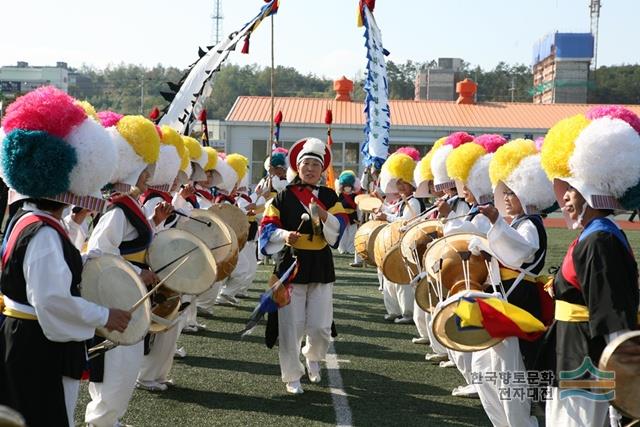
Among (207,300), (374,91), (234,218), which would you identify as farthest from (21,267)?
(374,91)

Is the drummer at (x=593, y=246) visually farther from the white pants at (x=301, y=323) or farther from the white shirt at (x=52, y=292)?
the white pants at (x=301, y=323)

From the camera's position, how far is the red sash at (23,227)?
3.54m

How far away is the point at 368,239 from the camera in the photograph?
938 centimetres

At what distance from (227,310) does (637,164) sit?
7.89 m

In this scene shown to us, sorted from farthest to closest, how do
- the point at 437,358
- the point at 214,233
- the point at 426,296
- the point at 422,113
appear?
the point at 422,113 < the point at 437,358 < the point at 214,233 < the point at 426,296

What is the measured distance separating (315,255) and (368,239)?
2.69 meters

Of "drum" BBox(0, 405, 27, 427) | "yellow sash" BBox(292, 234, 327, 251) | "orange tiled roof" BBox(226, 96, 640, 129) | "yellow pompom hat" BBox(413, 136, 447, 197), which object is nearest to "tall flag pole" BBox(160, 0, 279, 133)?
"yellow pompom hat" BBox(413, 136, 447, 197)

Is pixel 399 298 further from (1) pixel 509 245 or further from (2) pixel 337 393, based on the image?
(1) pixel 509 245

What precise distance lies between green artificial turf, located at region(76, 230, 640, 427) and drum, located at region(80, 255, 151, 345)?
1983 millimetres

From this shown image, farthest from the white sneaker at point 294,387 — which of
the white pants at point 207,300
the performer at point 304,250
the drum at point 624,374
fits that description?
the drum at point 624,374

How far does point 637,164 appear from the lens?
362cm

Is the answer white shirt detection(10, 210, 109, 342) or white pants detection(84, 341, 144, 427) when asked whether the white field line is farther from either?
white shirt detection(10, 210, 109, 342)

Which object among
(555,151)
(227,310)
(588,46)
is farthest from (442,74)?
(555,151)

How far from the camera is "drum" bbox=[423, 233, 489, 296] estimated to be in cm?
525
